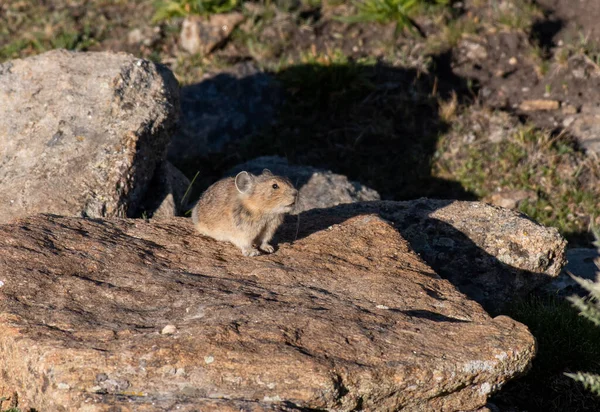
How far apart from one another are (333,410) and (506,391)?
2540 millimetres

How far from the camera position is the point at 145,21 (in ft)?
48.1

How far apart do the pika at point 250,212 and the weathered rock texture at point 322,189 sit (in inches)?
93.8

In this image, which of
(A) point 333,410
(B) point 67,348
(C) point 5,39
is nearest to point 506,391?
(A) point 333,410

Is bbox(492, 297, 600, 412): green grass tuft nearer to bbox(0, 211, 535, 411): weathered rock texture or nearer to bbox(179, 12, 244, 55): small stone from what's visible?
bbox(0, 211, 535, 411): weathered rock texture

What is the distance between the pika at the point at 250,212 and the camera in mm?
6941

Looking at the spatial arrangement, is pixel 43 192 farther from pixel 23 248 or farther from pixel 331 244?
pixel 331 244

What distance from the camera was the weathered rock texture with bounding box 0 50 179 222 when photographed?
7.99 metres

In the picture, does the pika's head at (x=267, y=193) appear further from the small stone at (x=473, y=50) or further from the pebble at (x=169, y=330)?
the small stone at (x=473, y=50)

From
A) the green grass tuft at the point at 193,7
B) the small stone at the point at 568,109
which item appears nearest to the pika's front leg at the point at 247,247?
the small stone at the point at 568,109

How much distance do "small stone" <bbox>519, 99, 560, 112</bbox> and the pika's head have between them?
6553 millimetres

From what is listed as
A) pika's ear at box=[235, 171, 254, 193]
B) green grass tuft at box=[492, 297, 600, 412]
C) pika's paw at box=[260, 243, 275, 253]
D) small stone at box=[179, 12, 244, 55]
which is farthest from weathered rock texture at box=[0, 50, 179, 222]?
small stone at box=[179, 12, 244, 55]

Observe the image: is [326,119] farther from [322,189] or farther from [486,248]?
[486,248]

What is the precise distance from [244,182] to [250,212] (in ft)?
1.01

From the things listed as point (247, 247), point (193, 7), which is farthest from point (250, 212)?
point (193, 7)
